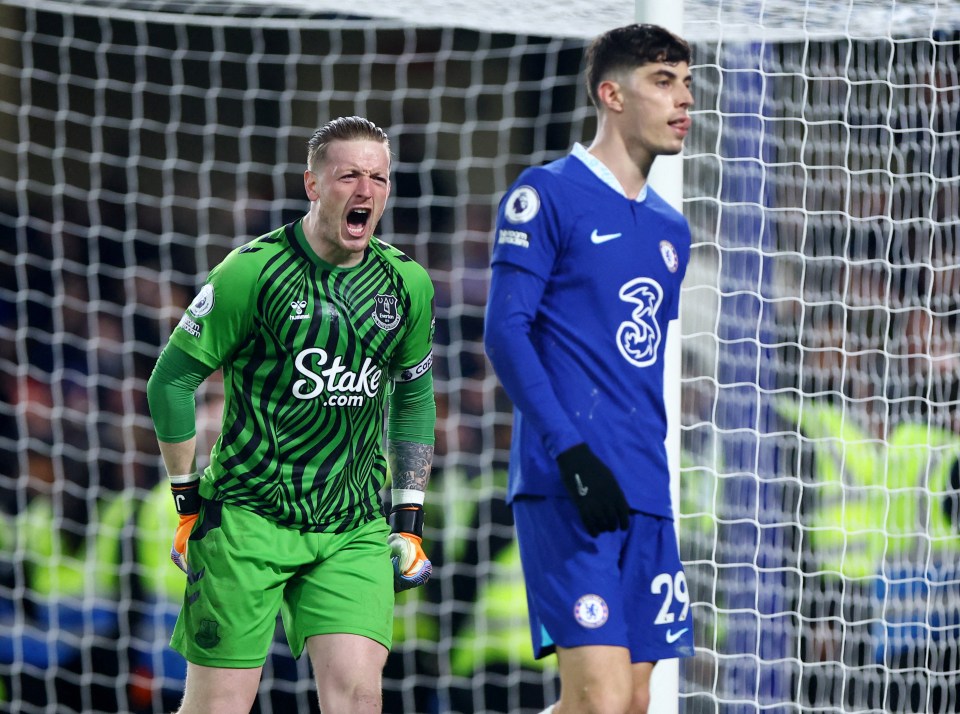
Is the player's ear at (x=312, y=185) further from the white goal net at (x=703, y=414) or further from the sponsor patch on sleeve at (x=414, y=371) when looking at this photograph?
the white goal net at (x=703, y=414)

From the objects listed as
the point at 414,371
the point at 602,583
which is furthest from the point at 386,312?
the point at 602,583

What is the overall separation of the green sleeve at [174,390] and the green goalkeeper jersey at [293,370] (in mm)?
34

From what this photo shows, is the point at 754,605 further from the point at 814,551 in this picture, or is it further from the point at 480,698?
the point at 480,698

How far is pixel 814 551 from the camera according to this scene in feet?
16.3

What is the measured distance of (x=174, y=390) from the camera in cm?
288

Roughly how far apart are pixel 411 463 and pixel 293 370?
1.34 ft

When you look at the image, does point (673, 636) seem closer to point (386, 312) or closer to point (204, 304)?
point (386, 312)

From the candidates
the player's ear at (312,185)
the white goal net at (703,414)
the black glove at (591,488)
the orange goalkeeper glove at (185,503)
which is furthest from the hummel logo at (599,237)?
the white goal net at (703,414)

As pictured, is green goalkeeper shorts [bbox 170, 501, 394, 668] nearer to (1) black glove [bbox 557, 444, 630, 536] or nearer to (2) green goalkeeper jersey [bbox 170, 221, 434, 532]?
(2) green goalkeeper jersey [bbox 170, 221, 434, 532]

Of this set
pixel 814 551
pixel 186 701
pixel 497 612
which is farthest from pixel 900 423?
pixel 186 701

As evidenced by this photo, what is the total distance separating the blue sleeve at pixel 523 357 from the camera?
2.47 m

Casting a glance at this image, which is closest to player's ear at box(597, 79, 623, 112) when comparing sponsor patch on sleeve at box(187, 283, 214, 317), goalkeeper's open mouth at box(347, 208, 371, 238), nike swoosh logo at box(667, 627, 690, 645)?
goalkeeper's open mouth at box(347, 208, 371, 238)

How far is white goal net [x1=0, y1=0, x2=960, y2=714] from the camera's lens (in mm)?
4785

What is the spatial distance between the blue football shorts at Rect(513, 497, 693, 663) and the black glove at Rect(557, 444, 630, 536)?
9 cm
